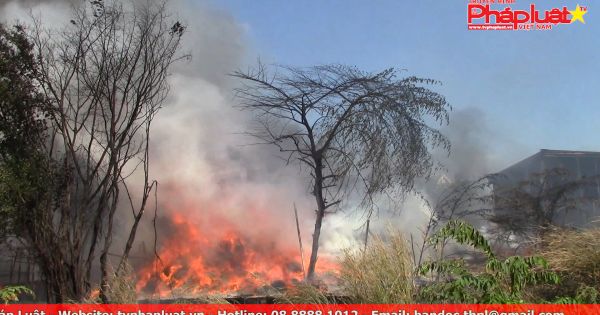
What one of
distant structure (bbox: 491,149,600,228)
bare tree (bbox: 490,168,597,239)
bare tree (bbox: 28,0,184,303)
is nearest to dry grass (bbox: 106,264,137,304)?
bare tree (bbox: 28,0,184,303)

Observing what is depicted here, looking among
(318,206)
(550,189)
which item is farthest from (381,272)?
(550,189)

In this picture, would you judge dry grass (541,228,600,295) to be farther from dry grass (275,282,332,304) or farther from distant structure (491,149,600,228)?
distant structure (491,149,600,228)

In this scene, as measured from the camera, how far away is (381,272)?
512 centimetres

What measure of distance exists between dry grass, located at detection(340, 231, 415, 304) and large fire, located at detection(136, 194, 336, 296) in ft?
21.2

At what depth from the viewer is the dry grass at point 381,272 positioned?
198 inches

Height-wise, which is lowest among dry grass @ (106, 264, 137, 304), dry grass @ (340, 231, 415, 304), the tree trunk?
dry grass @ (106, 264, 137, 304)

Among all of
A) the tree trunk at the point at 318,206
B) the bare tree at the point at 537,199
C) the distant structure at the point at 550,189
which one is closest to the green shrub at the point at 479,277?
the tree trunk at the point at 318,206

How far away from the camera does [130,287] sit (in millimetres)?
6539

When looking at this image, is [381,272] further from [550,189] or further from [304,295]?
[550,189]

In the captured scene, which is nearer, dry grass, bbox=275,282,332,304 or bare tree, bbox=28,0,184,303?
dry grass, bbox=275,282,332,304

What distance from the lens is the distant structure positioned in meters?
15.4

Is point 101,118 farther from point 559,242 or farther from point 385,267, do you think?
point 559,242

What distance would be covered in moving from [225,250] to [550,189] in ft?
33.3

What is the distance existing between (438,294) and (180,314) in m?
2.66
